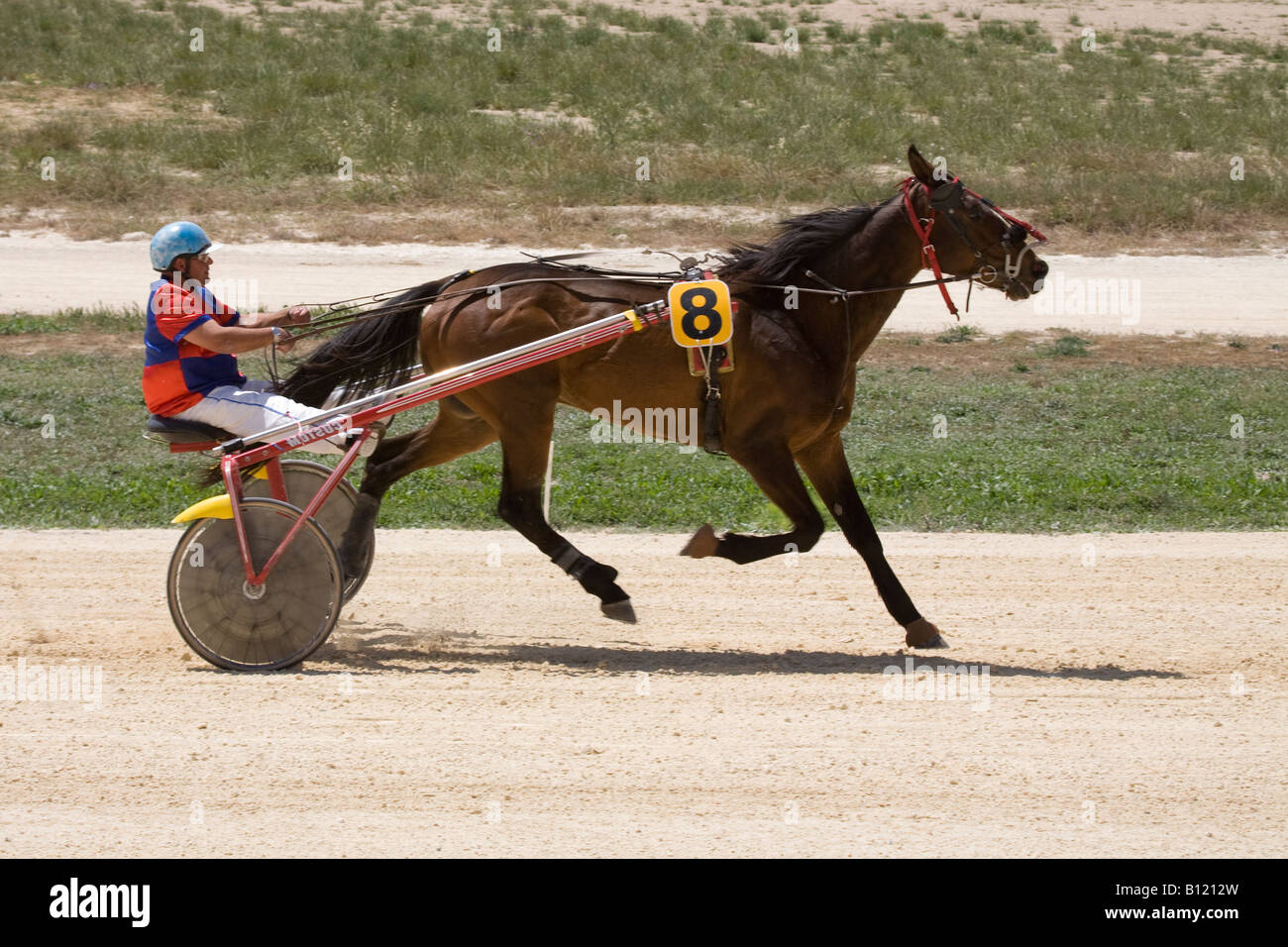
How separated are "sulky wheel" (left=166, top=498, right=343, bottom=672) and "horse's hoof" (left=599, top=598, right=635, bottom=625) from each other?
4.28ft

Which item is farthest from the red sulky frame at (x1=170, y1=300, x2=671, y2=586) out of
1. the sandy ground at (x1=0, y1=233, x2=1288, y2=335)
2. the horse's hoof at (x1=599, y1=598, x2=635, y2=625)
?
the sandy ground at (x1=0, y1=233, x2=1288, y2=335)

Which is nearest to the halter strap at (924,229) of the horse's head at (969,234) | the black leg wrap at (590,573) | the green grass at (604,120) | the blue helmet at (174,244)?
the horse's head at (969,234)

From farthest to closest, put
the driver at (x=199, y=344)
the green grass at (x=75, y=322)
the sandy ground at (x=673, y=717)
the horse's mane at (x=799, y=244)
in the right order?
1. the green grass at (x=75, y=322)
2. the horse's mane at (x=799, y=244)
3. the driver at (x=199, y=344)
4. the sandy ground at (x=673, y=717)

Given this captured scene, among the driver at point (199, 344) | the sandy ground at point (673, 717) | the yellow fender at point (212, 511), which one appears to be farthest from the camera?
the yellow fender at point (212, 511)

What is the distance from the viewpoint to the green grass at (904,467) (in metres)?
9.54

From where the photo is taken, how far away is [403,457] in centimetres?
745

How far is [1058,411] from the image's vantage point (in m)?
12.0

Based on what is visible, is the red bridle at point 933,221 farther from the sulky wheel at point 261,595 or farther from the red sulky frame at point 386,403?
the sulky wheel at point 261,595

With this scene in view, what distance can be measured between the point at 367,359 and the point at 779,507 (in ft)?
6.95

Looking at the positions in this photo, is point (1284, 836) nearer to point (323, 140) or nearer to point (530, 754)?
Result: point (530, 754)

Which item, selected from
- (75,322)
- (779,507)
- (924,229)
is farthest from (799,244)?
(75,322)

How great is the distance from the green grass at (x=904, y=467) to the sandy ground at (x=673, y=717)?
88 centimetres

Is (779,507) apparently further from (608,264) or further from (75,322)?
(608,264)

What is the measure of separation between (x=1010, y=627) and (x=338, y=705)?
3.34 meters
